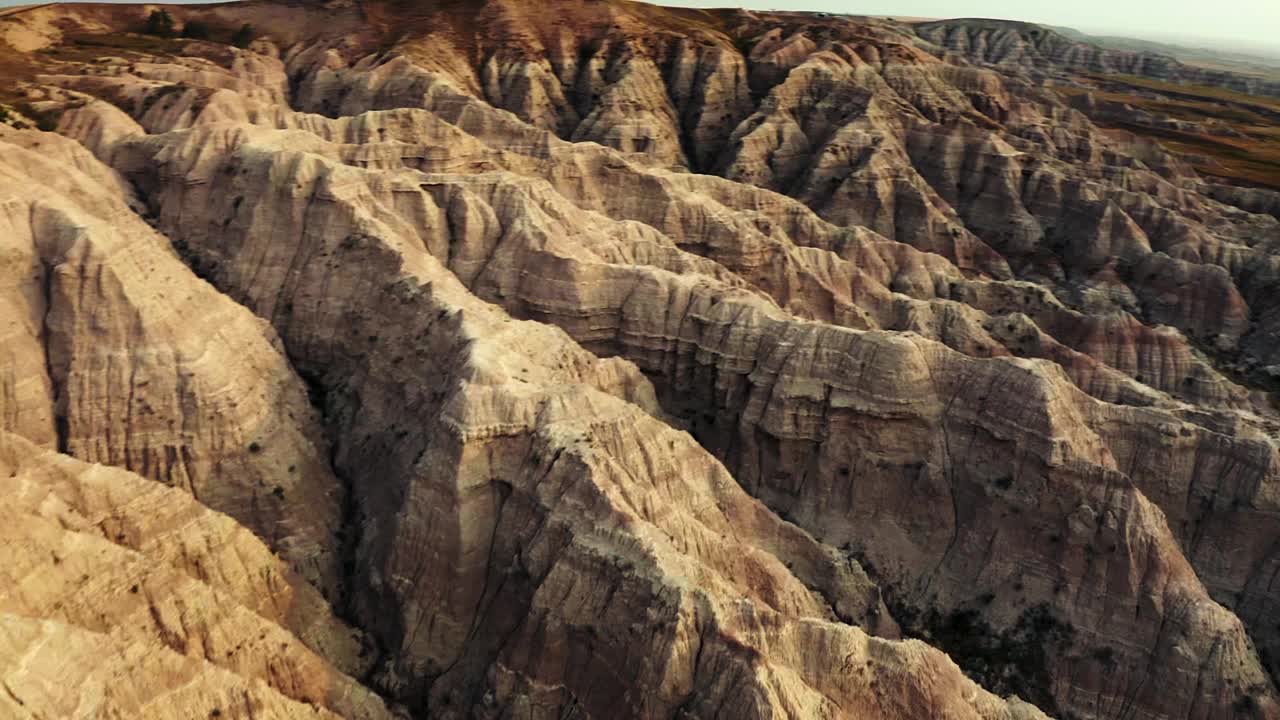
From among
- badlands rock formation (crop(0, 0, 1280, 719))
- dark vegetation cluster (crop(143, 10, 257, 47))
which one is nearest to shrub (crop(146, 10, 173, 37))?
dark vegetation cluster (crop(143, 10, 257, 47))

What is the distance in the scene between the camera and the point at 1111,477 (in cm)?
3903

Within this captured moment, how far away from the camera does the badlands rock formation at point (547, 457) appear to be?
1097 inches

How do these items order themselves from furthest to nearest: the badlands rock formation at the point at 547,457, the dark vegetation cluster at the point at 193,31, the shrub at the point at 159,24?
the dark vegetation cluster at the point at 193,31, the shrub at the point at 159,24, the badlands rock formation at the point at 547,457

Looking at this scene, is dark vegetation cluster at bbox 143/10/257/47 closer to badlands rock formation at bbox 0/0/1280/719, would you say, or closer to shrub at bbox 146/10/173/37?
shrub at bbox 146/10/173/37

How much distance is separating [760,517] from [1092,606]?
14.2m

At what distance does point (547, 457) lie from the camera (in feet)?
110

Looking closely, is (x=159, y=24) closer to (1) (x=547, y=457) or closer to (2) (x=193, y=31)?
(2) (x=193, y=31)

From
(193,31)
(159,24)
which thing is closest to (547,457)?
(193,31)

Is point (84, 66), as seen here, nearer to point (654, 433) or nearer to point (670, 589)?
point (654, 433)

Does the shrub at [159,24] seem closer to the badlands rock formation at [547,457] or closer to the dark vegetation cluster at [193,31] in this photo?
the dark vegetation cluster at [193,31]

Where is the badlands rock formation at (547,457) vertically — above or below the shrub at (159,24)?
below

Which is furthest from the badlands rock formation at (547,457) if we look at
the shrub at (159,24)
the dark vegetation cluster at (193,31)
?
the shrub at (159,24)

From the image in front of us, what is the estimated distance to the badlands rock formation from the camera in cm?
2786

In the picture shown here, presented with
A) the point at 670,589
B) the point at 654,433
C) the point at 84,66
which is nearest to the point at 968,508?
the point at 654,433
